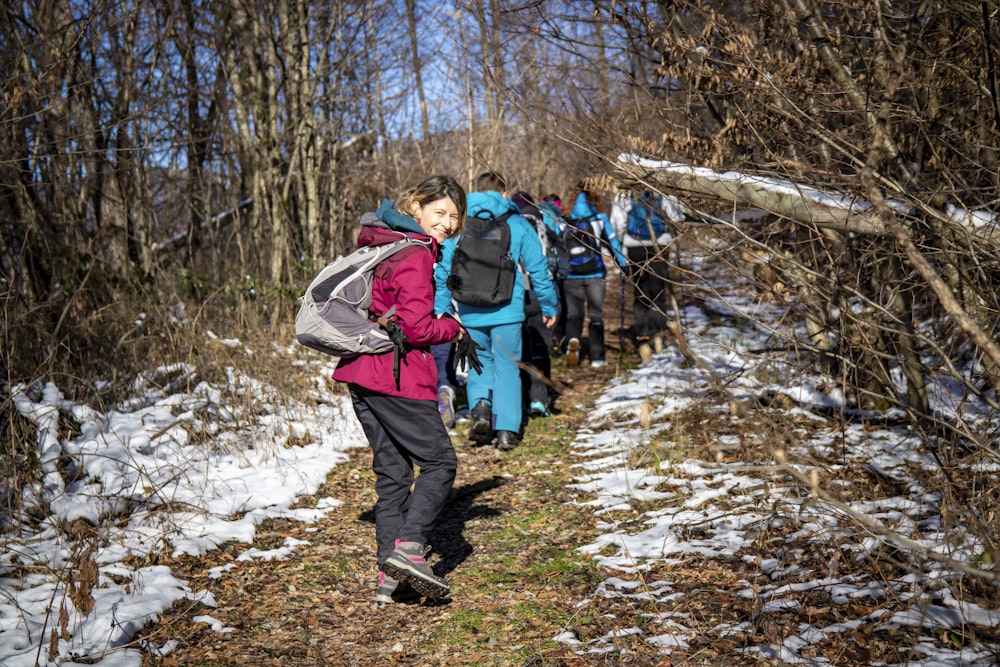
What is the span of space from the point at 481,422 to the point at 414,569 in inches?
115

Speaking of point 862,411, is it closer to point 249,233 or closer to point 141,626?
point 141,626

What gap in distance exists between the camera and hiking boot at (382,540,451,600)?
12.6ft

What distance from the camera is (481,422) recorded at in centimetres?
673

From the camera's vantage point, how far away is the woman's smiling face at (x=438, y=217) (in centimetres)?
432

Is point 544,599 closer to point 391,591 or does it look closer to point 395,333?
point 391,591

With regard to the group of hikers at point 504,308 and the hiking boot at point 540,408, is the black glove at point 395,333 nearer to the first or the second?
the group of hikers at point 504,308

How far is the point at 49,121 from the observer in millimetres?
7762

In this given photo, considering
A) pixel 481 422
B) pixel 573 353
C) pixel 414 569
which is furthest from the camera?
pixel 573 353

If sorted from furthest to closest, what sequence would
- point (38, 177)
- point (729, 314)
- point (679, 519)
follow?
1. point (729, 314)
2. point (38, 177)
3. point (679, 519)

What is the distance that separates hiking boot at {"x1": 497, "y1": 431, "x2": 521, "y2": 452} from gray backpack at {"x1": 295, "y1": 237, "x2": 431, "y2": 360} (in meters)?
2.95

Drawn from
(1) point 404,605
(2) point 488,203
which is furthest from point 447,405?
(1) point 404,605

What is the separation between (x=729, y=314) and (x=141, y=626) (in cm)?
1033

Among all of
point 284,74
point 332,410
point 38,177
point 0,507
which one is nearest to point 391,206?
point 0,507

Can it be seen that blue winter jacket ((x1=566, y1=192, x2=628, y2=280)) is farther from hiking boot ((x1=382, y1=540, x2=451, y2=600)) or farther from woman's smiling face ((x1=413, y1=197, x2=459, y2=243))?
hiking boot ((x1=382, y1=540, x2=451, y2=600))
